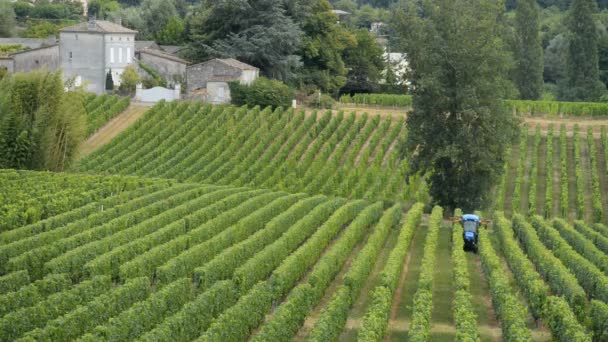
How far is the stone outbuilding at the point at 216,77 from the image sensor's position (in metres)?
71.0

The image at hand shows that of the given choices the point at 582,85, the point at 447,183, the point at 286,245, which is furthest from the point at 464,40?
the point at 582,85

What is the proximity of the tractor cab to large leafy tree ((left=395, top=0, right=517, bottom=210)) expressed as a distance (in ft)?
22.9

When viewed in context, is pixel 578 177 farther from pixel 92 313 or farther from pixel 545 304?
pixel 92 313

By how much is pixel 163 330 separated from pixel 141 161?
34.7 metres

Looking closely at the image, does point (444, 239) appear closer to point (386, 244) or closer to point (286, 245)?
point (386, 244)

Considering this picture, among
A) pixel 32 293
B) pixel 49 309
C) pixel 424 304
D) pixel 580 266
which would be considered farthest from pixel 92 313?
pixel 580 266

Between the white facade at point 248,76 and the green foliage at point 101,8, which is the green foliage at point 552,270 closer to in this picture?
the white facade at point 248,76

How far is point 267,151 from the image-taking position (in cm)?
5888

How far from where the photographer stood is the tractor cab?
36062 millimetres

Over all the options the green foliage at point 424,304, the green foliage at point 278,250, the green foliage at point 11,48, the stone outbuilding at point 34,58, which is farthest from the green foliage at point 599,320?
the green foliage at point 11,48

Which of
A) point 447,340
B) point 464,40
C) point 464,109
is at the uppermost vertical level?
point 464,40

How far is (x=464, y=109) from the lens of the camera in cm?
4353

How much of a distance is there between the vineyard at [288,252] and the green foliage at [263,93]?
9190mm

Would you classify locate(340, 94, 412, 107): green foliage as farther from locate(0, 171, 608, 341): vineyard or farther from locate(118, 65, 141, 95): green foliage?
locate(0, 171, 608, 341): vineyard
